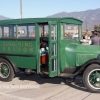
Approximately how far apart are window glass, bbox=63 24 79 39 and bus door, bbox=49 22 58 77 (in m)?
0.39

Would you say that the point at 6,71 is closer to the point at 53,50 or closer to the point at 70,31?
the point at 53,50

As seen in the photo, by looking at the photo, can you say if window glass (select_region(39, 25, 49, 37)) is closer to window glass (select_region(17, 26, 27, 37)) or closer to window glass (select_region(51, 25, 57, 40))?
window glass (select_region(17, 26, 27, 37))

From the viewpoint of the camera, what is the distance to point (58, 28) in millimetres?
6984

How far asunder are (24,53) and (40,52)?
51cm

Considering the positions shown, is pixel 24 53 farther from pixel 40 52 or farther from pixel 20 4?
pixel 20 4

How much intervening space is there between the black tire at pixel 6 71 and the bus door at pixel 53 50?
63.2 inches

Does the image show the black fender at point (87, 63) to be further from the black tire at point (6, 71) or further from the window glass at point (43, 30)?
the black tire at point (6, 71)

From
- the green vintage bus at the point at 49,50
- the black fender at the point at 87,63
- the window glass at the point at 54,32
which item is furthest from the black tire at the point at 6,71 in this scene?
the black fender at the point at 87,63

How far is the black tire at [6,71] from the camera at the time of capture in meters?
7.99

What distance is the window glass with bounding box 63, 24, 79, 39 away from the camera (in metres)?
7.28

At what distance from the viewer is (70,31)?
7.57 metres

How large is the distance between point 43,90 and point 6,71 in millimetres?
1781

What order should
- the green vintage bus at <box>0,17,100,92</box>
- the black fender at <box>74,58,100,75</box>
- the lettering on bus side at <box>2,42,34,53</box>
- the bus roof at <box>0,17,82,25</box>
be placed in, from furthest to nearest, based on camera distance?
the lettering on bus side at <box>2,42,34,53</box> → the bus roof at <box>0,17,82,25</box> → the green vintage bus at <box>0,17,100,92</box> → the black fender at <box>74,58,100,75</box>

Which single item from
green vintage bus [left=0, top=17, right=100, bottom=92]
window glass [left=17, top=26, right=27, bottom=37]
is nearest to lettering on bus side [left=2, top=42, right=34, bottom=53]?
green vintage bus [left=0, top=17, right=100, bottom=92]
